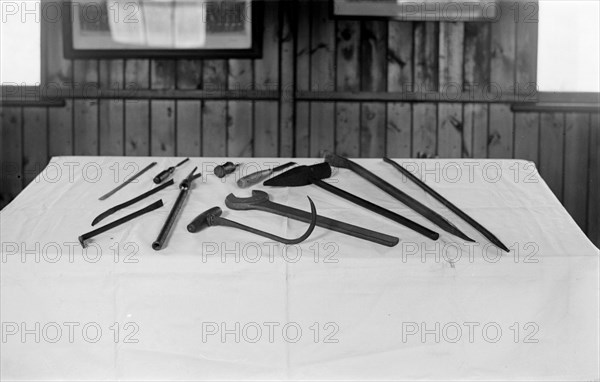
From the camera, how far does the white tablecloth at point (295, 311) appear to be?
1.28 metres

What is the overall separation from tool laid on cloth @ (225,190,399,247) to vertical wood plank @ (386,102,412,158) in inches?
59.5

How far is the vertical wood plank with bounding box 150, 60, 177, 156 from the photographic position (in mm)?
2883

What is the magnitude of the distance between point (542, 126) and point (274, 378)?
7.26 feet

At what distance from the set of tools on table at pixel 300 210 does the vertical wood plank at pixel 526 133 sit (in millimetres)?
1428

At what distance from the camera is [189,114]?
2910 mm

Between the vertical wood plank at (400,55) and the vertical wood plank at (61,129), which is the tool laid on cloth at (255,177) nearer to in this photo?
the vertical wood plank at (400,55)

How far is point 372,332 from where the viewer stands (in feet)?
4.24

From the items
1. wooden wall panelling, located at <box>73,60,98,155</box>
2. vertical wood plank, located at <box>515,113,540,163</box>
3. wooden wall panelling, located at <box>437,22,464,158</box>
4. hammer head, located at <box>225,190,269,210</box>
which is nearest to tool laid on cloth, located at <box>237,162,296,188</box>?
hammer head, located at <box>225,190,269,210</box>

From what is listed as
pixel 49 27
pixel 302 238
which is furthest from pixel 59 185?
pixel 49 27

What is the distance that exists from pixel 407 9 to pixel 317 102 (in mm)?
622

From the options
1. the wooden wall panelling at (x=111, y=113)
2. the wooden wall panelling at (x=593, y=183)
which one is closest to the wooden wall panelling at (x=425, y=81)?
the wooden wall panelling at (x=593, y=183)

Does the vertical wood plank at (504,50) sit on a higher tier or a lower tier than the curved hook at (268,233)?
higher

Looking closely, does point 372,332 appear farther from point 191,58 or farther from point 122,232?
point 191,58

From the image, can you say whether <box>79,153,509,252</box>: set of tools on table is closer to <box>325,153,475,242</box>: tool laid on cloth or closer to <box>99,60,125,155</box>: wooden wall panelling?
<box>325,153,475,242</box>: tool laid on cloth
